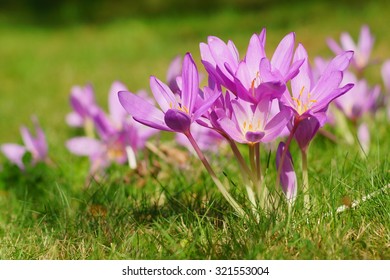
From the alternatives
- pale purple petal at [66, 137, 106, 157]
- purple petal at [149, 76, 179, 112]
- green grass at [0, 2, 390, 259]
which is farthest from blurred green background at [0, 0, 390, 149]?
purple petal at [149, 76, 179, 112]

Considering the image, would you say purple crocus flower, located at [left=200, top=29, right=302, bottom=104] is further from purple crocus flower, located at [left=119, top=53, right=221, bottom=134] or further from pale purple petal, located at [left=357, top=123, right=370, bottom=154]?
pale purple petal, located at [left=357, top=123, right=370, bottom=154]

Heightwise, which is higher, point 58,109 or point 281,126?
point 58,109

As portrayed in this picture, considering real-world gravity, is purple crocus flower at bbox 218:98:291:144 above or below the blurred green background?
below

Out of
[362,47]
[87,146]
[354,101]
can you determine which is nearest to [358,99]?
[354,101]

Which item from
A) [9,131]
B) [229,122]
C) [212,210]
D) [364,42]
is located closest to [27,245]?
[212,210]

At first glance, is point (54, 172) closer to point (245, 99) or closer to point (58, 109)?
point (245, 99)

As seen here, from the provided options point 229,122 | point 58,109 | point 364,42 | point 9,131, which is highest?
point 58,109

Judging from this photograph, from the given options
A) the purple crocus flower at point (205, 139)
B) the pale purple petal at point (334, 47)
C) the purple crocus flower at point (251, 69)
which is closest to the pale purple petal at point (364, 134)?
the pale purple petal at point (334, 47)
